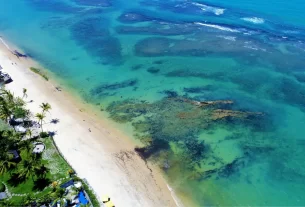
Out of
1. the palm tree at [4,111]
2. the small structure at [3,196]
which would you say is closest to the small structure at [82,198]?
the small structure at [3,196]

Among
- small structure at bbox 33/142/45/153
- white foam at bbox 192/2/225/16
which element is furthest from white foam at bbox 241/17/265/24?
small structure at bbox 33/142/45/153

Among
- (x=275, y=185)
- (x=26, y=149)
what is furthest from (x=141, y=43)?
(x=275, y=185)

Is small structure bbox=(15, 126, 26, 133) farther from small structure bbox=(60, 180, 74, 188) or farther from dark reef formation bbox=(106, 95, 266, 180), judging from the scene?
dark reef formation bbox=(106, 95, 266, 180)

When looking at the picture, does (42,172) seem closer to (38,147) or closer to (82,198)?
(38,147)

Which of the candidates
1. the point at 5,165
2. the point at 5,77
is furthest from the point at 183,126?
the point at 5,77

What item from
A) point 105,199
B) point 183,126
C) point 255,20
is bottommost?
point 105,199

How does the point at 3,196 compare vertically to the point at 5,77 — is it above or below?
below

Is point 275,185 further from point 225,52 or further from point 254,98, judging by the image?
point 225,52
